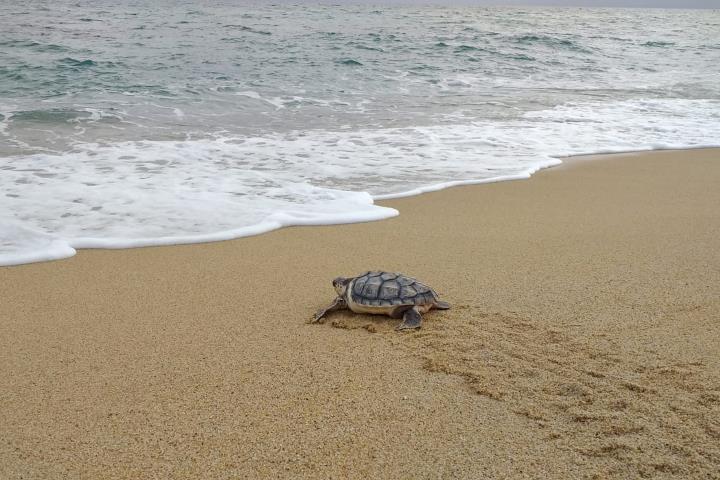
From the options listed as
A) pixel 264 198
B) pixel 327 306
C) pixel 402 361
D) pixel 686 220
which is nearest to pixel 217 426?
pixel 402 361

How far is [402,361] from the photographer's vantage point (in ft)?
9.65

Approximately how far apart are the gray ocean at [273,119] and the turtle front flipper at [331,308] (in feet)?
5.59

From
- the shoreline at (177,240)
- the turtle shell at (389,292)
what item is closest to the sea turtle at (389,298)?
the turtle shell at (389,292)

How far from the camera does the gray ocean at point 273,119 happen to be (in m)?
5.50

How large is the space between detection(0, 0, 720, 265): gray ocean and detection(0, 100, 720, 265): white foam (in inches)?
1.1

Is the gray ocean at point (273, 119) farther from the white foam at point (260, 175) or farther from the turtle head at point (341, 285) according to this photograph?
the turtle head at point (341, 285)

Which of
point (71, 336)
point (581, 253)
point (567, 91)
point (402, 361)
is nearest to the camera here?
point (402, 361)

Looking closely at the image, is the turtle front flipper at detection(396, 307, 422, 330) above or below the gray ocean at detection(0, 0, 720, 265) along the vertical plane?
below

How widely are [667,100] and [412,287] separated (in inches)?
457

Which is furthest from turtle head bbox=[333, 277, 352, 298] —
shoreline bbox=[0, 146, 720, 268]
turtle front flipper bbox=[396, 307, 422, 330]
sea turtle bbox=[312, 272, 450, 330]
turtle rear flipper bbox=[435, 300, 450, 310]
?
shoreline bbox=[0, 146, 720, 268]

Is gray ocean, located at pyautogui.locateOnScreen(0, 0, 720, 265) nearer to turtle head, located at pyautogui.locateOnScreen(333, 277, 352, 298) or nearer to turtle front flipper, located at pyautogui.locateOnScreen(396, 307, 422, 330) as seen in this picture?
turtle head, located at pyautogui.locateOnScreen(333, 277, 352, 298)

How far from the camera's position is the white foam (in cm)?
501

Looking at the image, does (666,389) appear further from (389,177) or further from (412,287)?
(389,177)

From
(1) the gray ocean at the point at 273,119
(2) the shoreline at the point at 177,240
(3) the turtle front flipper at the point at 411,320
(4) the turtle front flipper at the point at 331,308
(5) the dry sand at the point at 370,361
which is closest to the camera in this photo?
(5) the dry sand at the point at 370,361
